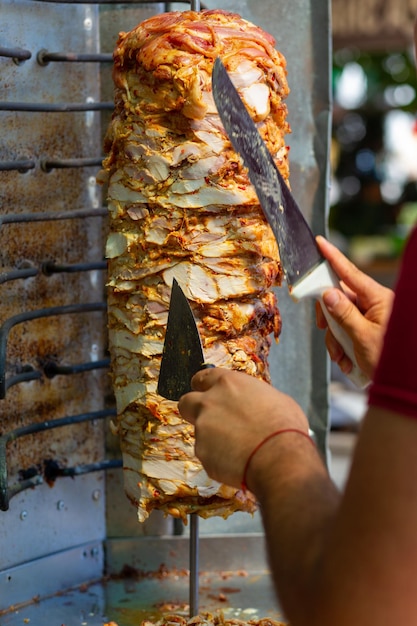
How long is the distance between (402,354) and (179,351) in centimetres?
77

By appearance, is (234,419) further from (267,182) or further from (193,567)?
(193,567)

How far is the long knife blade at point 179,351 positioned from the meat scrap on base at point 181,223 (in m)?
0.12

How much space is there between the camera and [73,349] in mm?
2156

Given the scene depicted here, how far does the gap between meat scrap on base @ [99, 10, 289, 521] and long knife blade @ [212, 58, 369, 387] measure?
0.31ft

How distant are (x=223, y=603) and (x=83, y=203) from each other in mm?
911

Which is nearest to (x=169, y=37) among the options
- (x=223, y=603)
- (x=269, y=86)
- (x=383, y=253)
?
(x=269, y=86)

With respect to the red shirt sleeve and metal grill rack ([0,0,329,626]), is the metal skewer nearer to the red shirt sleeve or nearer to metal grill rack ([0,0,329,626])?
metal grill rack ([0,0,329,626])

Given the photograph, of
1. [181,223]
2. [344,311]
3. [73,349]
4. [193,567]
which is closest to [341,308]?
[344,311]

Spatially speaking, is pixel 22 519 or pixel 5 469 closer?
pixel 5 469

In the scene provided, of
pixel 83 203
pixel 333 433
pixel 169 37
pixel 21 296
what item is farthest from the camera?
pixel 333 433

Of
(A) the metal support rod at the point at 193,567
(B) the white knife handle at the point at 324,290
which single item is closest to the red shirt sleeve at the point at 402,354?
(B) the white knife handle at the point at 324,290

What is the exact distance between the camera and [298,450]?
102 centimetres

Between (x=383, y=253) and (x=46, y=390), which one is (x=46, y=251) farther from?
(x=383, y=253)

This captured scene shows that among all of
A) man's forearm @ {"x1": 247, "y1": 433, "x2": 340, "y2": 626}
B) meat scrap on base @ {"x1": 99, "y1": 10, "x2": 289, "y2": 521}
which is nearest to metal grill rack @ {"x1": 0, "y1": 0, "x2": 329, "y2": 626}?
meat scrap on base @ {"x1": 99, "y1": 10, "x2": 289, "y2": 521}
